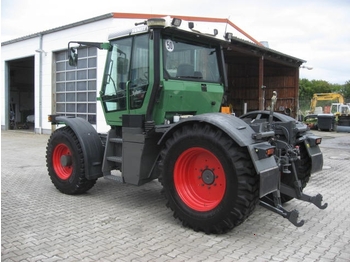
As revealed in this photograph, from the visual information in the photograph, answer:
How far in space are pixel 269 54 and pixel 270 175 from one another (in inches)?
568

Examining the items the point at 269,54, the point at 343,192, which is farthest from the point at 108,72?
the point at 269,54

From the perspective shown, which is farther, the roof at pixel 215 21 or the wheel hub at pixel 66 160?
the roof at pixel 215 21

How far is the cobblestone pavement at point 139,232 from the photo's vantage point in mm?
3600

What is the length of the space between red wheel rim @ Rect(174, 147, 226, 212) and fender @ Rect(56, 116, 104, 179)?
174cm

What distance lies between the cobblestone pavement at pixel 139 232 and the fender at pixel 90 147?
1.58 feet

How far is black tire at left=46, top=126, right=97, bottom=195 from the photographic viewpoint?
560 cm

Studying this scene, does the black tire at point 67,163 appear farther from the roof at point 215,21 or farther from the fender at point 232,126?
the roof at point 215,21

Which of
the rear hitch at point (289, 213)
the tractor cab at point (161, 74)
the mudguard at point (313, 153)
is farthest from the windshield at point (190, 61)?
the rear hitch at point (289, 213)

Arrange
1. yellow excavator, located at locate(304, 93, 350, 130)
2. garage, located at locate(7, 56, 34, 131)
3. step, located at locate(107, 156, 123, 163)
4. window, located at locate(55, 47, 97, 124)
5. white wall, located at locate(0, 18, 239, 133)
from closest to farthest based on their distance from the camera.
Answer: step, located at locate(107, 156, 123, 163) < white wall, located at locate(0, 18, 239, 133) < window, located at locate(55, 47, 97, 124) < yellow excavator, located at locate(304, 93, 350, 130) < garage, located at locate(7, 56, 34, 131)

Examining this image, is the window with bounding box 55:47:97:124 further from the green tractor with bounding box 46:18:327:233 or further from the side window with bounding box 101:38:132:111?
the side window with bounding box 101:38:132:111

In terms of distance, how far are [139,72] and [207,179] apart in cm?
187

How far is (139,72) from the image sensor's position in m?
5.07

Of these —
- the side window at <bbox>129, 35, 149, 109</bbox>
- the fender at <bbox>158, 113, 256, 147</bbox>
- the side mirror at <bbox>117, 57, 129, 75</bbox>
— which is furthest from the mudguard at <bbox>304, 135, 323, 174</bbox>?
the side mirror at <bbox>117, 57, 129, 75</bbox>

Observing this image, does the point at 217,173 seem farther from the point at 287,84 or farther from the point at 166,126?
the point at 287,84
